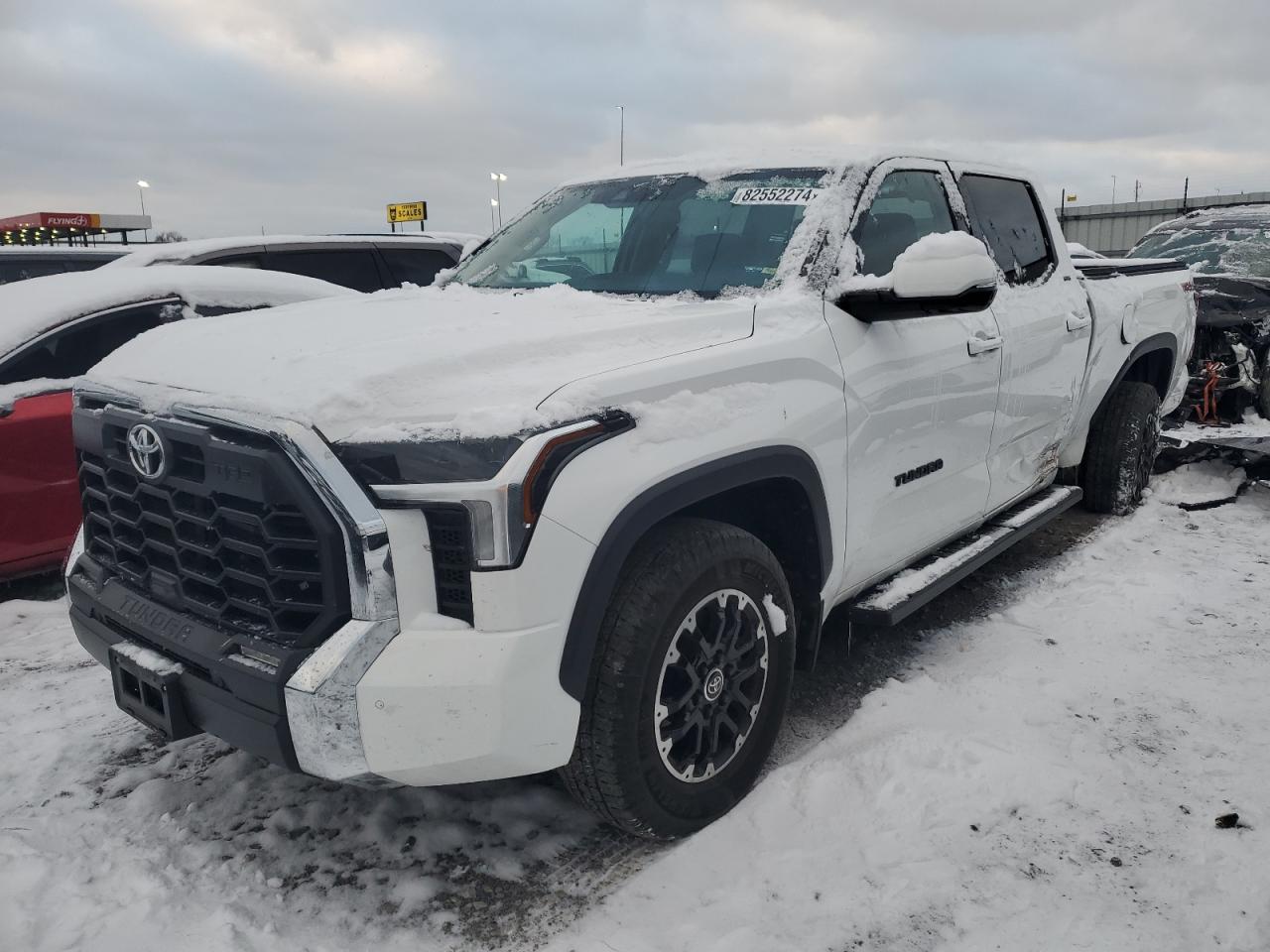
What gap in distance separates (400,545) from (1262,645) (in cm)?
360

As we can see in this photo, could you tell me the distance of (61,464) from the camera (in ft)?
14.8

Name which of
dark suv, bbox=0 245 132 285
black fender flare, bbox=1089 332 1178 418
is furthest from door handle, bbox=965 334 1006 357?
dark suv, bbox=0 245 132 285

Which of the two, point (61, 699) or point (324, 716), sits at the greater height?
point (324, 716)

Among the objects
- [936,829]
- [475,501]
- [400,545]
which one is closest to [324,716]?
[400,545]

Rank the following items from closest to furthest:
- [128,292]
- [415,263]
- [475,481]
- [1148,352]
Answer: [475,481] → [128,292] → [1148,352] → [415,263]

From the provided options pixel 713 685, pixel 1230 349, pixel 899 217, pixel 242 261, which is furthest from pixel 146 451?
pixel 1230 349

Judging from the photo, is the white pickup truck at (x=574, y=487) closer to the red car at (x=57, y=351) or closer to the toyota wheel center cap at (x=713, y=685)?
the toyota wheel center cap at (x=713, y=685)

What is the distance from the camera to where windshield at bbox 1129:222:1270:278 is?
842 centimetres

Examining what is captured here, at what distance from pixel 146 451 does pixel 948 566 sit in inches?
108

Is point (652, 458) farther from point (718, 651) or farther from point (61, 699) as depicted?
point (61, 699)

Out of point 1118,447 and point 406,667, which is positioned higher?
point 406,667

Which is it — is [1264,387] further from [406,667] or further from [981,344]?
[406,667]

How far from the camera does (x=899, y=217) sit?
3484 millimetres

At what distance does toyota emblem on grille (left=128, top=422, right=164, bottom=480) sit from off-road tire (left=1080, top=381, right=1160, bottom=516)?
483cm
